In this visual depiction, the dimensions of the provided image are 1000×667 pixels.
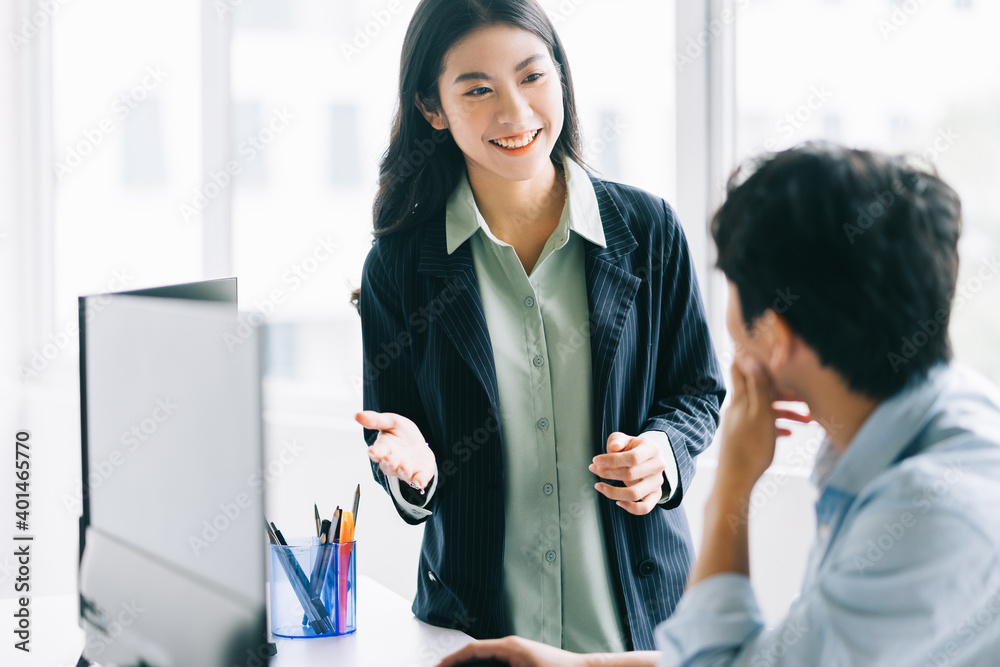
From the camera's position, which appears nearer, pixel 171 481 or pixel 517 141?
pixel 171 481

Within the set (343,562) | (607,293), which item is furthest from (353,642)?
(607,293)

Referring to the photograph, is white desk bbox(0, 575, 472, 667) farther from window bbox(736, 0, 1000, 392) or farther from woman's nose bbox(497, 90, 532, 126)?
window bbox(736, 0, 1000, 392)

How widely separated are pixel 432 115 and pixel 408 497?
2.30 ft

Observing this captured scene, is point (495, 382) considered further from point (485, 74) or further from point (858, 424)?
point (858, 424)

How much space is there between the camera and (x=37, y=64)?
14.8ft

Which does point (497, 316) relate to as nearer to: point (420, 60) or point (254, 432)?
point (420, 60)

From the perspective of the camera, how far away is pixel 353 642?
4.59 feet

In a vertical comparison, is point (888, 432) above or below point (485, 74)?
below

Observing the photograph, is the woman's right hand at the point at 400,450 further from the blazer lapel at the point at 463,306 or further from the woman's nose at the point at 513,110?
the woman's nose at the point at 513,110

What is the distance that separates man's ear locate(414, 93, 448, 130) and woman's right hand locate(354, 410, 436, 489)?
1.81ft

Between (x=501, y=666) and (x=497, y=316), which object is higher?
(x=497, y=316)

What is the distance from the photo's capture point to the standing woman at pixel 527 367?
4.82ft

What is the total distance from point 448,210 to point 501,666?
33.4 inches

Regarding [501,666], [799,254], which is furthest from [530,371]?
[799,254]
